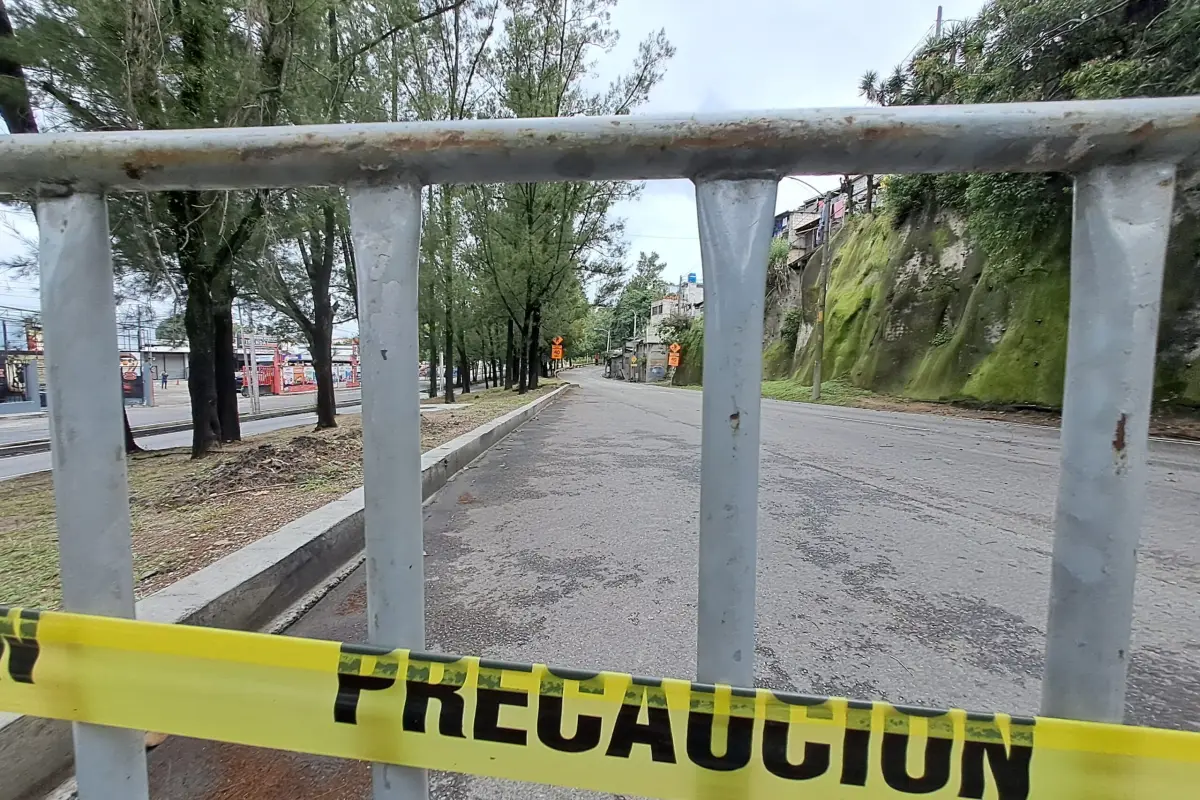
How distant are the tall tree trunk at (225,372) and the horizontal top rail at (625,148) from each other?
25.1ft

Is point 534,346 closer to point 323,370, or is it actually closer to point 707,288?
point 323,370

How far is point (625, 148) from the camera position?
0.83 meters

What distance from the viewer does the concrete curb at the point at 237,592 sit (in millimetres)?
1412

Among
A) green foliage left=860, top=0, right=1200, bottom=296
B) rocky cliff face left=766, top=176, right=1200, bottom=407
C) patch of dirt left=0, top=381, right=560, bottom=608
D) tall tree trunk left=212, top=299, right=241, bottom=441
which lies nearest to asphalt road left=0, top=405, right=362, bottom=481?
patch of dirt left=0, top=381, right=560, bottom=608

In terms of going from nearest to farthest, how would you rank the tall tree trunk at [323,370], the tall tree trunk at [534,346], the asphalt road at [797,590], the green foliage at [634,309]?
the asphalt road at [797,590] < the tall tree trunk at [323,370] < the tall tree trunk at [534,346] < the green foliage at [634,309]

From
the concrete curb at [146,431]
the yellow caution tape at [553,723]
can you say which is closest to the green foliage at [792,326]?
the concrete curb at [146,431]

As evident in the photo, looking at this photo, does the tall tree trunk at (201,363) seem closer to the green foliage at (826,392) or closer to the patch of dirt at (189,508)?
the patch of dirt at (189,508)

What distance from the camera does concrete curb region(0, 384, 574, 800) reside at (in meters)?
1.41

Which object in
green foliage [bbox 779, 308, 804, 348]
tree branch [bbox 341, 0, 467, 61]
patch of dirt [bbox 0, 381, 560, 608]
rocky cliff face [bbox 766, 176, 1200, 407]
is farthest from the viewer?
green foliage [bbox 779, 308, 804, 348]

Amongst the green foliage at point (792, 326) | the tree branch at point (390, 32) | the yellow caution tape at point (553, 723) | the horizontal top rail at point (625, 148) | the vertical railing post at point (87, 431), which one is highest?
the tree branch at point (390, 32)

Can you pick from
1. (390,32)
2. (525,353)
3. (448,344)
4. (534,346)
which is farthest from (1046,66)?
(525,353)

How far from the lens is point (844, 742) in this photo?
2.56 feet

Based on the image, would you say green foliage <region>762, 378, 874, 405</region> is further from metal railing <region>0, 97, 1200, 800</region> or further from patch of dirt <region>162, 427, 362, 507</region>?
metal railing <region>0, 97, 1200, 800</region>

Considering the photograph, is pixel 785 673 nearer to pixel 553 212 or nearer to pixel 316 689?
pixel 316 689
